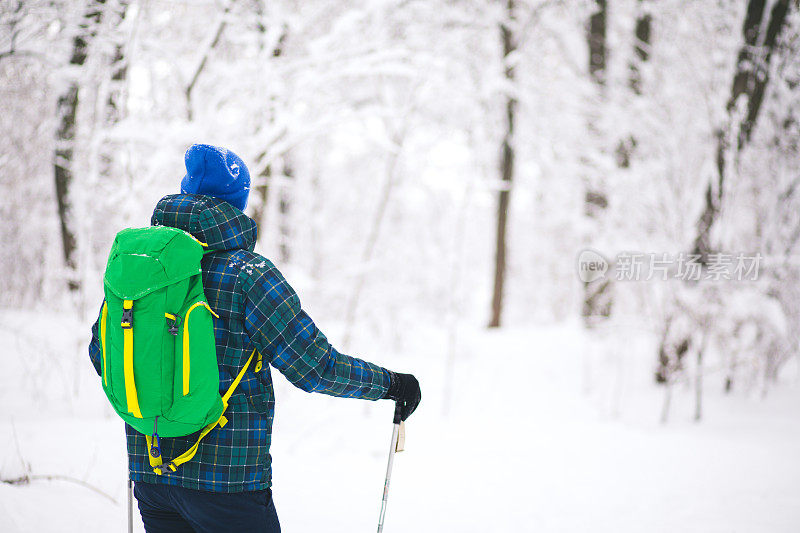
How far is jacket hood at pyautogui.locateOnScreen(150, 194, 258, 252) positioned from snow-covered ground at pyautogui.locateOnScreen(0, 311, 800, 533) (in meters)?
1.76

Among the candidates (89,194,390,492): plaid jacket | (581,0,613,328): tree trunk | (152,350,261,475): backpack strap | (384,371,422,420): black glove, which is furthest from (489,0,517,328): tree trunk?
(152,350,261,475): backpack strap

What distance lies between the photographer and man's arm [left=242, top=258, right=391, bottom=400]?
1.36m

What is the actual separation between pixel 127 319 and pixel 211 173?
47cm

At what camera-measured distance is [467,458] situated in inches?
180

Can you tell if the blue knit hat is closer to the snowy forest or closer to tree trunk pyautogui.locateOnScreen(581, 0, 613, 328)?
the snowy forest

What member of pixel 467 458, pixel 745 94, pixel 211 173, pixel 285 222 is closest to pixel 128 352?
pixel 211 173

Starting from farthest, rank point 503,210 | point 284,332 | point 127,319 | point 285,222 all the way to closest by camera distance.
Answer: point 285,222, point 503,210, point 284,332, point 127,319

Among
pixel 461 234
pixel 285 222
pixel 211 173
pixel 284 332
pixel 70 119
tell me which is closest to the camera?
pixel 284 332

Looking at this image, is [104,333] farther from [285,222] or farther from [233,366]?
[285,222]

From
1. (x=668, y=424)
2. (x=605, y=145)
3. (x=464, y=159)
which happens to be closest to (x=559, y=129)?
(x=605, y=145)

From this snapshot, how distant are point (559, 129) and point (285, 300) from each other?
9.96 metres

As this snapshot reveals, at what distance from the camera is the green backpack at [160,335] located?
1.26 m

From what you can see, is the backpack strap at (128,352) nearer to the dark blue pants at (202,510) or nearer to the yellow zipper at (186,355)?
the yellow zipper at (186,355)

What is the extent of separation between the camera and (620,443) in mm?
5242
